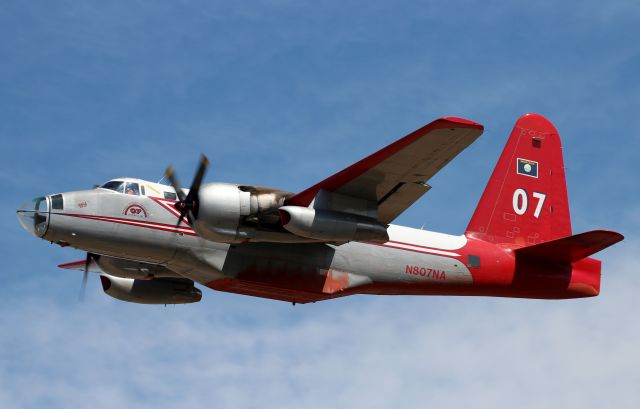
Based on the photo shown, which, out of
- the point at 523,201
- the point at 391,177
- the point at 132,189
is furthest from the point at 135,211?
the point at 523,201

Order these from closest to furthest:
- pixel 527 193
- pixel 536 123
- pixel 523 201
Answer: pixel 523 201 < pixel 527 193 < pixel 536 123

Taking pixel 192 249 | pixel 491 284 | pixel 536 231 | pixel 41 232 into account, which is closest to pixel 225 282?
pixel 192 249

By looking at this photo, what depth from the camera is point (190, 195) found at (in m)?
28.2

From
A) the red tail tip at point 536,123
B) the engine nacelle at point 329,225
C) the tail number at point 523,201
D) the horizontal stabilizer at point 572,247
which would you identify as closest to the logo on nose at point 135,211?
the engine nacelle at point 329,225

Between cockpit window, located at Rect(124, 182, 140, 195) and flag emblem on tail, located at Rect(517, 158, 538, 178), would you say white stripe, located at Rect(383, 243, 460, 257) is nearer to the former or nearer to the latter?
flag emblem on tail, located at Rect(517, 158, 538, 178)

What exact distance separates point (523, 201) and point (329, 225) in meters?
9.64

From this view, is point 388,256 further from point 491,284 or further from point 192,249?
point 192,249

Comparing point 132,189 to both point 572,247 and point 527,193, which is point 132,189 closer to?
point 572,247

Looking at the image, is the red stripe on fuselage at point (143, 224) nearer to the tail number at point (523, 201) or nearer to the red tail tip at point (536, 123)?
the tail number at point (523, 201)

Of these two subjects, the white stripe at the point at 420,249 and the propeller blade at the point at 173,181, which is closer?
the propeller blade at the point at 173,181

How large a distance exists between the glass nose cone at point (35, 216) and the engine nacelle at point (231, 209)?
13.8 feet

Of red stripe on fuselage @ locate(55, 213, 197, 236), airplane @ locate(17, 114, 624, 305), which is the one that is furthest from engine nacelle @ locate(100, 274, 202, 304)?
red stripe on fuselage @ locate(55, 213, 197, 236)

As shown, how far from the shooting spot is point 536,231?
34781 mm

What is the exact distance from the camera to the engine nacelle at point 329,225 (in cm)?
2764
